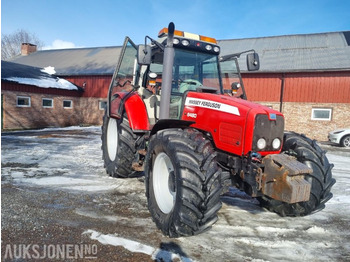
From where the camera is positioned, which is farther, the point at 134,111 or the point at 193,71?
the point at 134,111

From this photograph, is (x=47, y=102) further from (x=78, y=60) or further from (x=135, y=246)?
(x=135, y=246)

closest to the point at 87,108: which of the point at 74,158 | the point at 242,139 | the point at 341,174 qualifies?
the point at 74,158

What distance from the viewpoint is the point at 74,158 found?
7.45m

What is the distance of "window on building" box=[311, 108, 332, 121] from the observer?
15.9m

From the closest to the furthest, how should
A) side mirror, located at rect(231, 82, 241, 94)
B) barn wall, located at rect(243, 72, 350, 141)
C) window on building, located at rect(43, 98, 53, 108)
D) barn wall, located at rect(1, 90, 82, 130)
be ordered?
side mirror, located at rect(231, 82, 241, 94) → barn wall, located at rect(243, 72, 350, 141) → barn wall, located at rect(1, 90, 82, 130) → window on building, located at rect(43, 98, 53, 108)

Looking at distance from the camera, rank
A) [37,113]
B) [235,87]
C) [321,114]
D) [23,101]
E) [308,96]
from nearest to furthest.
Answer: [235,87]
[321,114]
[308,96]
[23,101]
[37,113]

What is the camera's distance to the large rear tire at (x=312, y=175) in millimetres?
3441

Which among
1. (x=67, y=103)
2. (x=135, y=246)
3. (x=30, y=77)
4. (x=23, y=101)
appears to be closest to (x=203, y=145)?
(x=135, y=246)

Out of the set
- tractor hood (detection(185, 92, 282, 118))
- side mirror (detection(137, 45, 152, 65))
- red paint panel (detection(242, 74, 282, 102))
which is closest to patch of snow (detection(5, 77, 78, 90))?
red paint panel (detection(242, 74, 282, 102))

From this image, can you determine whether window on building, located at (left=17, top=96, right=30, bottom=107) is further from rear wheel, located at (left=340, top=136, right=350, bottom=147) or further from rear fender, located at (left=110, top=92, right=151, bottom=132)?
rear wheel, located at (left=340, top=136, right=350, bottom=147)

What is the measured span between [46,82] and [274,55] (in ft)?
49.3

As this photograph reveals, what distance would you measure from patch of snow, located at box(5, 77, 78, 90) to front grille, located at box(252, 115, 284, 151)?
16430 mm

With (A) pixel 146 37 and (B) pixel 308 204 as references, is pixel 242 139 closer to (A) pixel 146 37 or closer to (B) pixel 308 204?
(B) pixel 308 204

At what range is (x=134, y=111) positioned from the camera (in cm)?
480
